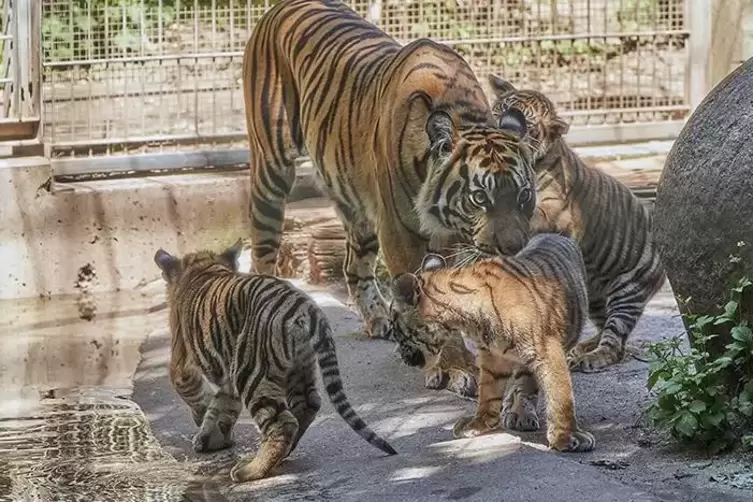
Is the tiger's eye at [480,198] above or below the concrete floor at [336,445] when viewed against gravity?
above

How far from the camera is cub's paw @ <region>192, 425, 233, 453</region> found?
20.0 feet

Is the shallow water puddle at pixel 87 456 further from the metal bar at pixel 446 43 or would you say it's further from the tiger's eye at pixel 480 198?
the metal bar at pixel 446 43

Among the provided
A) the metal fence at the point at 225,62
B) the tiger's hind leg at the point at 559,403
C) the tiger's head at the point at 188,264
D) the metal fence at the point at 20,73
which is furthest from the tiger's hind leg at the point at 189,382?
the metal fence at the point at 225,62

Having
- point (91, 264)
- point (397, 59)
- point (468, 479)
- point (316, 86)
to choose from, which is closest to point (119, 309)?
point (91, 264)

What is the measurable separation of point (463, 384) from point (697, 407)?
166cm

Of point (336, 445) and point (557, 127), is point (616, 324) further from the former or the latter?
point (336, 445)

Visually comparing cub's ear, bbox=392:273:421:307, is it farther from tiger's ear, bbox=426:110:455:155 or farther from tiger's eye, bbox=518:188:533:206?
tiger's ear, bbox=426:110:455:155

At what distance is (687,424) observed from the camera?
17.0ft

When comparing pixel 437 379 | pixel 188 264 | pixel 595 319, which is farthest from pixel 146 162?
pixel 437 379

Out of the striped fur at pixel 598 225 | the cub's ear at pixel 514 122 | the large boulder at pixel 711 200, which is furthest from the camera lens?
the striped fur at pixel 598 225

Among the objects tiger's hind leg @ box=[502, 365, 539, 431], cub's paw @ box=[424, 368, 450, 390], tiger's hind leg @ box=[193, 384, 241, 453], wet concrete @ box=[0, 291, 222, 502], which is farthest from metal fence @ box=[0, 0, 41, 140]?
tiger's hind leg @ box=[502, 365, 539, 431]

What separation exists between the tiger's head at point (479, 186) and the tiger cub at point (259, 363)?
37.7 inches

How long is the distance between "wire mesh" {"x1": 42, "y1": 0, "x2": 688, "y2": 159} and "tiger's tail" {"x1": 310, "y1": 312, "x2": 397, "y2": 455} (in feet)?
17.3

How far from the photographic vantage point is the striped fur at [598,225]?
7211 millimetres
